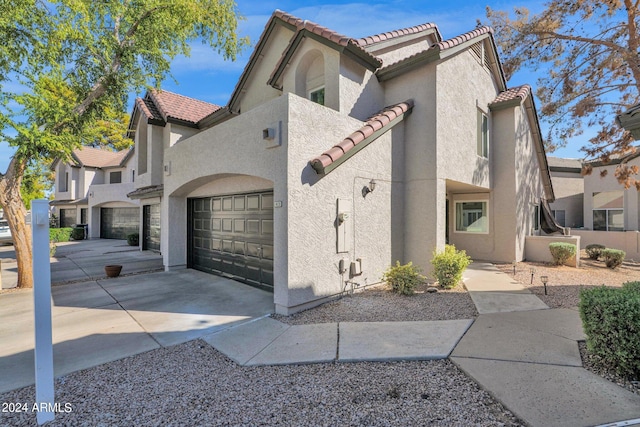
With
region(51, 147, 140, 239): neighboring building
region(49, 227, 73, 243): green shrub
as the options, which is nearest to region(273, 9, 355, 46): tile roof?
region(51, 147, 140, 239): neighboring building

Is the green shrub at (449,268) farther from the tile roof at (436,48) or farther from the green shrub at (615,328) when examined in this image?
the tile roof at (436,48)

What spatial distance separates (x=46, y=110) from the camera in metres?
8.52

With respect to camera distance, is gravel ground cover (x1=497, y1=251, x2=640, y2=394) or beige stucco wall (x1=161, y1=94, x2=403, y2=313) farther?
beige stucco wall (x1=161, y1=94, x2=403, y2=313)

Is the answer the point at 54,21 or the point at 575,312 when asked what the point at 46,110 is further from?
the point at 575,312

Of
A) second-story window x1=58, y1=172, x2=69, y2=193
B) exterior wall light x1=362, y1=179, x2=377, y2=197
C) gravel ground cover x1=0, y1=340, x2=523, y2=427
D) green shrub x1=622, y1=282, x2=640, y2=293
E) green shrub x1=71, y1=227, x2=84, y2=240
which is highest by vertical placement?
second-story window x1=58, y1=172, x2=69, y2=193

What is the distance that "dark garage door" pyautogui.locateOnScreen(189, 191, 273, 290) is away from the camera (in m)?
8.50

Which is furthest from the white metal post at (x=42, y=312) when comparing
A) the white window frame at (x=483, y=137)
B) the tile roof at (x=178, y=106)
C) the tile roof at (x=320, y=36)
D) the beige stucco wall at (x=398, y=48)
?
the white window frame at (x=483, y=137)

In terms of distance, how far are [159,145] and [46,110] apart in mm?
5643

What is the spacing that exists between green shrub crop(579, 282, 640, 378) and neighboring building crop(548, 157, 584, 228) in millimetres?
23951

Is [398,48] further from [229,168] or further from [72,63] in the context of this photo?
[72,63]

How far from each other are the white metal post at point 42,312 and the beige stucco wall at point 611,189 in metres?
24.5

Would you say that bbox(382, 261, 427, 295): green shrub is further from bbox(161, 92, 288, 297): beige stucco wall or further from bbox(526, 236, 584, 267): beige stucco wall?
bbox(526, 236, 584, 267): beige stucco wall

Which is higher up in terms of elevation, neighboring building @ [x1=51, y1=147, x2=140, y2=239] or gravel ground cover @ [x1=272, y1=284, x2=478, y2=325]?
neighboring building @ [x1=51, y1=147, x2=140, y2=239]

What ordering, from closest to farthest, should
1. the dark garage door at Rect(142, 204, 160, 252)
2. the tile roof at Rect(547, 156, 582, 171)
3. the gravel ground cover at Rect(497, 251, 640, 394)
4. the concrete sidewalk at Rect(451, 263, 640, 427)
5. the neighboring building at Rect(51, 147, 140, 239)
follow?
1. the concrete sidewalk at Rect(451, 263, 640, 427)
2. the gravel ground cover at Rect(497, 251, 640, 394)
3. the dark garage door at Rect(142, 204, 160, 252)
4. the neighboring building at Rect(51, 147, 140, 239)
5. the tile roof at Rect(547, 156, 582, 171)
